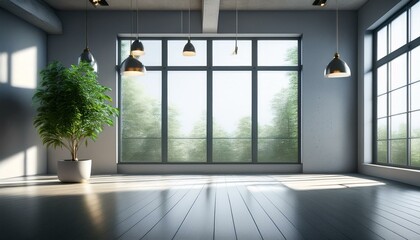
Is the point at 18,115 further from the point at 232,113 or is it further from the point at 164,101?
the point at 232,113

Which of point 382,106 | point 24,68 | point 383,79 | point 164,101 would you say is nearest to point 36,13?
point 24,68

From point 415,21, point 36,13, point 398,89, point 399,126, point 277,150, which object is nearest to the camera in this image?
point 415,21

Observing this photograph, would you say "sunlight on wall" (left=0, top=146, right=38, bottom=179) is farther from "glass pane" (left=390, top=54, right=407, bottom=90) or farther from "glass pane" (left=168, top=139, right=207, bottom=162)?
"glass pane" (left=390, top=54, right=407, bottom=90)

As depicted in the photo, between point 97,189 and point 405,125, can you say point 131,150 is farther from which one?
point 405,125

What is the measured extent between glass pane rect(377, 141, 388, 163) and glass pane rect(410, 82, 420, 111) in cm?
146

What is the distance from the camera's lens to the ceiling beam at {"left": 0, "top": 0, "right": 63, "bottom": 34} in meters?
7.55

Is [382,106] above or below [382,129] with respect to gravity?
above

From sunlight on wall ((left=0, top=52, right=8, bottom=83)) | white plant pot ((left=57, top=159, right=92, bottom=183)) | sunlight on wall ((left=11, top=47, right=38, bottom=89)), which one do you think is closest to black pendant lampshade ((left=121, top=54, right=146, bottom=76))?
white plant pot ((left=57, top=159, right=92, bottom=183))

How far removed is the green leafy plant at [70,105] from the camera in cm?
737

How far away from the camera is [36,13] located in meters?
8.18

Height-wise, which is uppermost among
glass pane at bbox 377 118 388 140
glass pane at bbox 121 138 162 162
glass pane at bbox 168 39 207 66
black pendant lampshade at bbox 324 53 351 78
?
glass pane at bbox 168 39 207 66

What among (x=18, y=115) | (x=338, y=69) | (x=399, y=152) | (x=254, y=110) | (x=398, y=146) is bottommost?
(x=399, y=152)

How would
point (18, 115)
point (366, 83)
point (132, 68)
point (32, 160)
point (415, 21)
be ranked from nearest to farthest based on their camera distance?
1. point (132, 68)
2. point (415, 21)
3. point (18, 115)
4. point (32, 160)
5. point (366, 83)

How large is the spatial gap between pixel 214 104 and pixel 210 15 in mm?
2127
